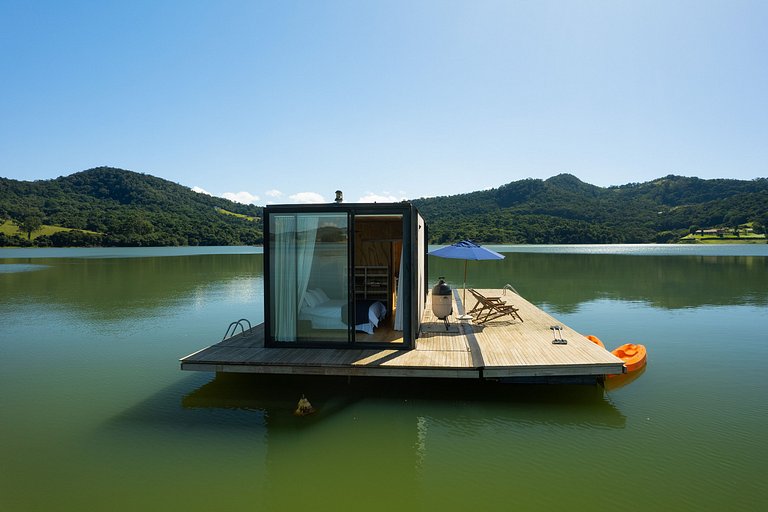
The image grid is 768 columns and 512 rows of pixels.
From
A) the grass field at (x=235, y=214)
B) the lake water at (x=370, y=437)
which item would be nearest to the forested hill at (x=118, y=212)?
the grass field at (x=235, y=214)

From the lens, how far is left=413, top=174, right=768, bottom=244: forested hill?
8650 centimetres

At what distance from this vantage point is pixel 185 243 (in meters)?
83.3

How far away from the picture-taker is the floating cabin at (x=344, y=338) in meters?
6.81

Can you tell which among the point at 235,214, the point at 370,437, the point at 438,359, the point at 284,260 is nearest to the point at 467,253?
the point at 438,359

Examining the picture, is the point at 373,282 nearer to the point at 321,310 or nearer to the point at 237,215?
→ the point at 321,310

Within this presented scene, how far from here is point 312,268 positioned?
7.78 m

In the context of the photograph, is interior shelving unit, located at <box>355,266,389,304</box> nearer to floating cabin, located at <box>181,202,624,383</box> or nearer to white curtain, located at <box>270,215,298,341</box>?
floating cabin, located at <box>181,202,624,383</box>

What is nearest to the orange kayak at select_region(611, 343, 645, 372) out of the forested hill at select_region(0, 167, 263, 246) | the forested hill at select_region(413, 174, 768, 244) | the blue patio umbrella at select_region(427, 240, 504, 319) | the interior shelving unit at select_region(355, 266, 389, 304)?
the blue patio umbrella at select_region(427, 240, 504, 319)

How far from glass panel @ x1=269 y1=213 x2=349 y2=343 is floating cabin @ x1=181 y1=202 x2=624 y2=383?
16 millimetres

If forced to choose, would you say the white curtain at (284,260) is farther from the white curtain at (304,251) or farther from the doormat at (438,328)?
the doormat at (438,328)

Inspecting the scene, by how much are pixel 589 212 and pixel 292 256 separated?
102832 millimetres

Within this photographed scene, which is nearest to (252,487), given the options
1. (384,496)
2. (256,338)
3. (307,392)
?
(384,496)

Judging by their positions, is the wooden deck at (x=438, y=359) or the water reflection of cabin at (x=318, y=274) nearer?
the wooden deck at (x=438, y=359)

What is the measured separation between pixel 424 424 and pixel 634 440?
8.39 ft
